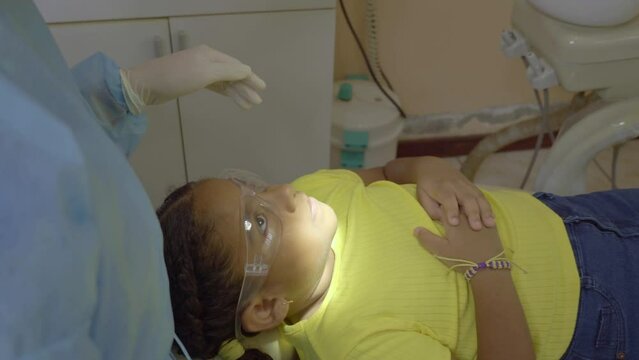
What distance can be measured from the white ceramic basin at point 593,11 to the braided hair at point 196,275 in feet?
2.71

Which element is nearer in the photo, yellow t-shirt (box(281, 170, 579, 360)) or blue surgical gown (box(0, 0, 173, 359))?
blue surgical gown (box(0, 0, 173, 359))

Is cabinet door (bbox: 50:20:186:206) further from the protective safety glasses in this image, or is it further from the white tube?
the white tube

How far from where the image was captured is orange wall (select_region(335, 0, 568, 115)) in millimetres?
2012

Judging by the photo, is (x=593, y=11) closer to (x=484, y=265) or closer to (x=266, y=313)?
(x=484, y=265)

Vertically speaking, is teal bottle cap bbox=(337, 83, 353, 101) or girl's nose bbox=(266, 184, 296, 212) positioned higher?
girl's nose bbox=(266, 184, 296, 212)

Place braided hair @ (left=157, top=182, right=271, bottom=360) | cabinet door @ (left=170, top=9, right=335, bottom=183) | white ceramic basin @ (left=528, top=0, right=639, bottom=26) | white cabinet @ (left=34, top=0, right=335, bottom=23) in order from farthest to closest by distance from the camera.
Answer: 1. cabinet door @ (left=170, top=9, right=335, bottom=183)
2. white cabinet @ (left=34, top=0, right=335, bottom=23)
3. white ceramic basin @ (left=528, top=0, right=639, bottom=26)
4. braided hair @ (left=157, top=182, right=271, bottom=360)

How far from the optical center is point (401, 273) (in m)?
1.07

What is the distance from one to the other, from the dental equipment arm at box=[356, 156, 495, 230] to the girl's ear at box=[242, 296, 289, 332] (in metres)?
0.32

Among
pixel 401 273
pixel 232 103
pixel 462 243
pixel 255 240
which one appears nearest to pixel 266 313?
pixel 255 240

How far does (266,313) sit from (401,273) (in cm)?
24

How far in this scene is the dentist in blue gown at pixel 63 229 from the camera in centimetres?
48

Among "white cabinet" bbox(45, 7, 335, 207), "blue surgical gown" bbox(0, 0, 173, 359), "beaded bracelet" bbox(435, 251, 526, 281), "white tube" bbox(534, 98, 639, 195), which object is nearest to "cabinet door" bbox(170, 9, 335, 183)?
"white cabinet" bbox(45, 7, 335, 207)

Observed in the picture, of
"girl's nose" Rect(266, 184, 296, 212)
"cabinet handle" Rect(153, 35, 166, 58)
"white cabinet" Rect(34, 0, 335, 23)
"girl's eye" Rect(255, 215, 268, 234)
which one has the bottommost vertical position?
"girl's eye" Rect(255, 215, 268, 234)

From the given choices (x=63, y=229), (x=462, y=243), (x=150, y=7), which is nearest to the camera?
(x=63, y=229)
